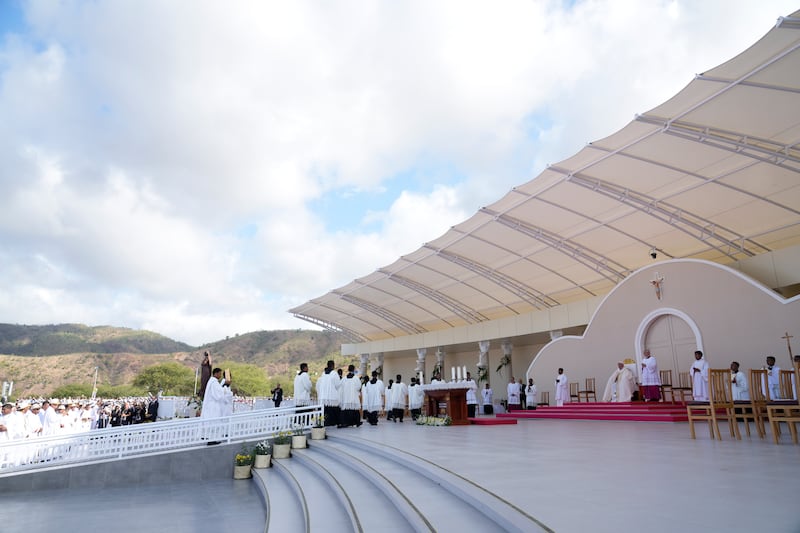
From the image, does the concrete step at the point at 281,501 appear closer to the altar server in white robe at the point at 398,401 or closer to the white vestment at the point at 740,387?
the altar server in white robe at the point at 398,401

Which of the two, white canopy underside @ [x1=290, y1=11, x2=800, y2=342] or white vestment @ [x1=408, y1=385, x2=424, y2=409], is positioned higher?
white canopy underside @ [x1=290, y1=11, x2=800, y2=342]

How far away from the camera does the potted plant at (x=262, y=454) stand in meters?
10.5

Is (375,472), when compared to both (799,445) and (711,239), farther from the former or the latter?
(711,239)

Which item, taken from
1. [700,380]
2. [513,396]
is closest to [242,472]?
[700,380]

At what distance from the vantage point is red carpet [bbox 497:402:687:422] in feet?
42.2

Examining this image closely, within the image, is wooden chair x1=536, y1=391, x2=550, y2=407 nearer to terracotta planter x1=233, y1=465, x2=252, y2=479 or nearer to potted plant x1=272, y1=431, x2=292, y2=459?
potted plant x1=272, y1=431, x2=292, y2=459

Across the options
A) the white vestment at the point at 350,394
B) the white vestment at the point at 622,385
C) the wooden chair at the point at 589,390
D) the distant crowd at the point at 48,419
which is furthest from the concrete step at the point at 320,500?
the wooden chair at the point at 589,390

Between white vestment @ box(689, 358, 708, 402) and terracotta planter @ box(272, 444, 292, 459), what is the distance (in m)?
9.81

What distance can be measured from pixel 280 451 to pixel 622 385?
11.1 m

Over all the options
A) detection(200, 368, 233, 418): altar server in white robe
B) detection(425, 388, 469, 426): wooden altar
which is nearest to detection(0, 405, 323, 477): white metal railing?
detection(200, 368, 233, 418): altar server in white robe

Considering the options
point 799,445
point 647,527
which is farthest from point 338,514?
point 799,445

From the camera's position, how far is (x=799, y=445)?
22.1 ft

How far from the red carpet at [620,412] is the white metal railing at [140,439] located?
8.11m

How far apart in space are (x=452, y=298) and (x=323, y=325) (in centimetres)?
1154
